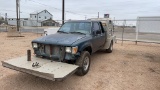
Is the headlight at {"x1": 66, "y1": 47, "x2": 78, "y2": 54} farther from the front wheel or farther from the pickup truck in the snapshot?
the front wheel

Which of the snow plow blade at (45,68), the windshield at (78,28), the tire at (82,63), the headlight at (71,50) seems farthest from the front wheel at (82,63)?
the windshield at (78,28)

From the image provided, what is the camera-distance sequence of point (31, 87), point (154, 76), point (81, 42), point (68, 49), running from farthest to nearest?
point (154, 76) < point (81, 42) < point (68, 49) < point (31, 87)

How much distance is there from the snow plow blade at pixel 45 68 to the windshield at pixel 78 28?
5.56ft

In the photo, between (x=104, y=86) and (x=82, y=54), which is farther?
(x=82, y=54)

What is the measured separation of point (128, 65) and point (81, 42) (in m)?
2.66

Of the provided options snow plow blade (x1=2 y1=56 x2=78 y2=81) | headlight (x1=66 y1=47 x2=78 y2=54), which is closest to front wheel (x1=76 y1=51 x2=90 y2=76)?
headlight (x1=66 y1=47 x2=78 y2=54)

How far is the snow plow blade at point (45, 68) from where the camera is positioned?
3217mm

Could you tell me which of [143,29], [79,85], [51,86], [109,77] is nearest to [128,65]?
[109,77]

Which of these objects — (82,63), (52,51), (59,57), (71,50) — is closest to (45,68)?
(59,57)

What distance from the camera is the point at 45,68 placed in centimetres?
358

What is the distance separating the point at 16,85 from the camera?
12.5 ft

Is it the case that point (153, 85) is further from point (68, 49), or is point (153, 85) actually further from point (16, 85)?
point (16, 85)

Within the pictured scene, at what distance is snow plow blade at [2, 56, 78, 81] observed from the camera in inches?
127

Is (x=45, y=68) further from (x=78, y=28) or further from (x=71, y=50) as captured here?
(x=78, y=28)
